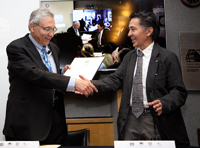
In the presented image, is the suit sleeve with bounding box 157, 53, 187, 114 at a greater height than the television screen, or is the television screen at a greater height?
the television screen

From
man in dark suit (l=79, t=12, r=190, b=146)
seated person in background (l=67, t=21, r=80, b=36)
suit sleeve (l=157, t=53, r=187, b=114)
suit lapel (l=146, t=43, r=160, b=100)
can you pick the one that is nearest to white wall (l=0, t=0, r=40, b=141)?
seated person in background (l=67, t=21, r=80, b=36)

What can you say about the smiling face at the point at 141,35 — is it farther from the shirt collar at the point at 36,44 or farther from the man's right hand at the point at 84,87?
the shirt collar at the point at 36,44

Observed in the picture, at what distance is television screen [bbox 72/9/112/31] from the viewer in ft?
10.4

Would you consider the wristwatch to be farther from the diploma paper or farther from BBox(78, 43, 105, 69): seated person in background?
the diploma paper

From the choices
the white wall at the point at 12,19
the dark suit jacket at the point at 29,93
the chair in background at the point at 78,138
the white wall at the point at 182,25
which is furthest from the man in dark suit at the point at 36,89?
the white wall at the point at 182,25

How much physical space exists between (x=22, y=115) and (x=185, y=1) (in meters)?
2.79

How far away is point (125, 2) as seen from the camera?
321 centimetres

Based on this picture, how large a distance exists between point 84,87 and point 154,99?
0.63 meters

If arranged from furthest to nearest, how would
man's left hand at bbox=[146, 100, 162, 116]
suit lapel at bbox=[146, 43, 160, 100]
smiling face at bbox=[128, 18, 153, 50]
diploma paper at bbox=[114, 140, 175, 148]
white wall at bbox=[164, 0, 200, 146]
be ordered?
white wall at bbox=[164, 0, 200, 146] < smiling face at bbox=[128, 18, 153, 50] < suit lapel at bbox=[146, 43, 160, 100] < man's left hand at bbox=[146, 100, 162, 116] < diploma paper at bbox=[114, 140, 175, 148]

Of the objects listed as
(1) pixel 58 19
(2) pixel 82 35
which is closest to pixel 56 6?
(1) pixel 58 19

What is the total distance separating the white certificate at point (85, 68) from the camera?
215 cm

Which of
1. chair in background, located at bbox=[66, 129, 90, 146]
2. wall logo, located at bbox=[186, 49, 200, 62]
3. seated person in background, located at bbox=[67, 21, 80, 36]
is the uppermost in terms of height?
seated person in background, located at bbox=[67, 21, 80, 36]

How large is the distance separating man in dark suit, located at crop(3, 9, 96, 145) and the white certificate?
17cm

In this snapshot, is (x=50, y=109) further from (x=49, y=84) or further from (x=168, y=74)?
(x=168, y=74)
